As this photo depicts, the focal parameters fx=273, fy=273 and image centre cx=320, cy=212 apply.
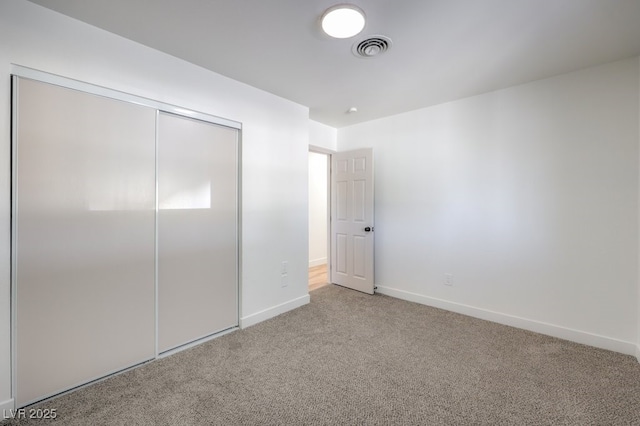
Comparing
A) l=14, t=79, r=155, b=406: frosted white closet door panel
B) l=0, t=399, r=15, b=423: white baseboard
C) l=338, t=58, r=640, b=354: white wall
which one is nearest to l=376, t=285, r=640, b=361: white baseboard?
l=338, t=58, r=640, b=354: white wall

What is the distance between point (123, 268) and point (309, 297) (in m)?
2.17

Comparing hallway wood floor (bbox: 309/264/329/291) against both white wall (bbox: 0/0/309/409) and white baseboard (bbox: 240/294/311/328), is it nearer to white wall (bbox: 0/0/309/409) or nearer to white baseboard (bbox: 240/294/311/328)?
white baseboard (bbox: 240/294/311/328)

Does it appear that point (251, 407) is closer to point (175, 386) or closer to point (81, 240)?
point (175, 386)

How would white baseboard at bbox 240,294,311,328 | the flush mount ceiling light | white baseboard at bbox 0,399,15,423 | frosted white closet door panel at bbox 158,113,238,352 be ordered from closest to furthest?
white baseboard at bbox 0,399,15,423, the flush mount ceiling light, frosted white closet door panel at bbox 158,113,238,352, white baseboard at bbox 240,294,311,328

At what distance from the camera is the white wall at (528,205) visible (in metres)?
2.35

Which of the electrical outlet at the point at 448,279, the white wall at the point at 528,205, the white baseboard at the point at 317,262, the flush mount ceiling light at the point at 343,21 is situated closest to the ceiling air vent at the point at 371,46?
the flush mount ceiling light at the point at 343,21

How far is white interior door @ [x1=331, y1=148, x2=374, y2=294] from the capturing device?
393 centimetres

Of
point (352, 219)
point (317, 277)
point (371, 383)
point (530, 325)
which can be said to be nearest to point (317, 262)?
point (317, 277)

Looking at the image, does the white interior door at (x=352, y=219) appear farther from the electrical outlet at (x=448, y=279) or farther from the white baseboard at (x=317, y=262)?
the white baseboard at (x=317, y=262)

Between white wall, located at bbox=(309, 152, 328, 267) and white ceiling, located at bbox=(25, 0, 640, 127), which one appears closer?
white ceiling, located at bbox=(25, 0, 640, 127)

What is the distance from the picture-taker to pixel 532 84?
2740 millimetres

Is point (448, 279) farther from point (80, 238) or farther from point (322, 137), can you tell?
point (80, 238)

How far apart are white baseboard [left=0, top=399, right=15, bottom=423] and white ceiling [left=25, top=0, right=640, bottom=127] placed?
242 cm

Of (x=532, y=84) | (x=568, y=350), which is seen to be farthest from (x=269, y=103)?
(x=568, y=350)
